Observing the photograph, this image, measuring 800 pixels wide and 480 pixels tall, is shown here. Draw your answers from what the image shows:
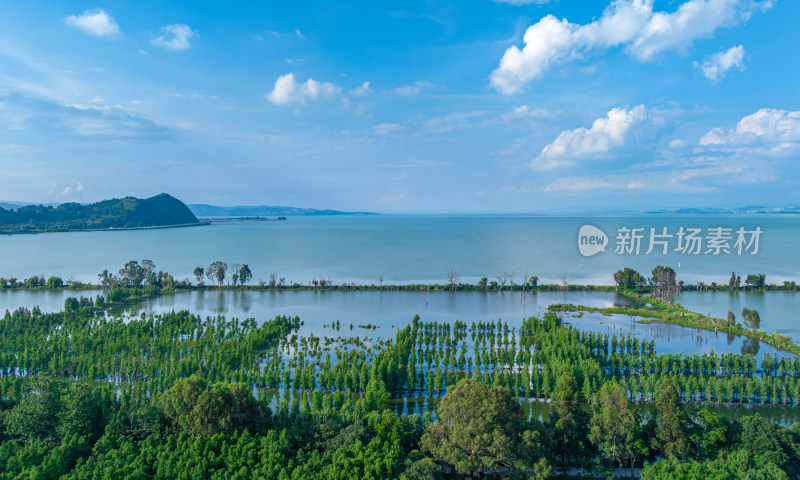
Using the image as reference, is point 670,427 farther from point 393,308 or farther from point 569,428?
point 393,308

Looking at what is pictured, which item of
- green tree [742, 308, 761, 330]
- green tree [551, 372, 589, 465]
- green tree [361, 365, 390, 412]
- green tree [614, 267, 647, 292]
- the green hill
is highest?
the green hill

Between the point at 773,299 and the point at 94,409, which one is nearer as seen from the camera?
the point at 94,409

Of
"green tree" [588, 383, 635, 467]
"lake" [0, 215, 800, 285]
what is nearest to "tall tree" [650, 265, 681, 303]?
"lake" [0, 215, 800, 285]

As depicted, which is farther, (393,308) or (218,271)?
(218,271)

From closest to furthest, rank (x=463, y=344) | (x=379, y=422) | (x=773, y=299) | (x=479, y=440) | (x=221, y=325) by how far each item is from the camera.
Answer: (x=479, y=440) → (x=379, y=422) → (x=463, y=344) → (x=221, y=325) → (x=773, y=299)

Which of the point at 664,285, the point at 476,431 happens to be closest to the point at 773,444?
the point at 476,431

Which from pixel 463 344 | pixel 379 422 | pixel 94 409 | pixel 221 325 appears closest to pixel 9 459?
pixel 94 409

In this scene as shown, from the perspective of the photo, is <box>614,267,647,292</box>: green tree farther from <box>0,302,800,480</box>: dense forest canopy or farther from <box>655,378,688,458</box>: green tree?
<box>655,378,688,458</box>: green tree

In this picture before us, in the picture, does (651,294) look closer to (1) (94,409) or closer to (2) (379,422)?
(2) (379,422)
